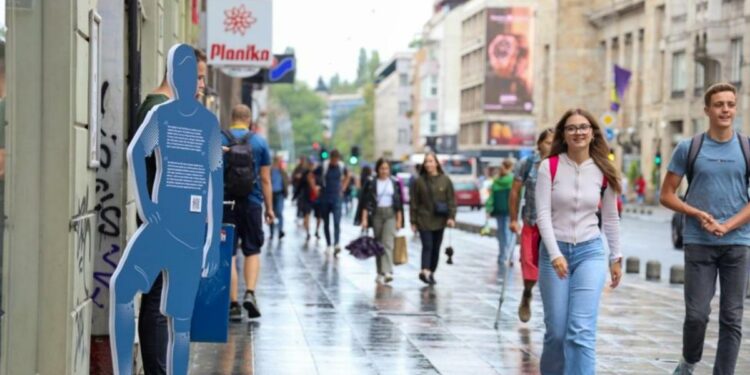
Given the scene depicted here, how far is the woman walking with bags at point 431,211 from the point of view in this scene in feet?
60.9

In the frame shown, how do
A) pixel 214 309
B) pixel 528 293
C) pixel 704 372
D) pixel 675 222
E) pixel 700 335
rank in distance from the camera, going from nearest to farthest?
pixel 700 335 → pixel 214 309 → pixel 704 372 → pixel 528 293 → pixel 675 222

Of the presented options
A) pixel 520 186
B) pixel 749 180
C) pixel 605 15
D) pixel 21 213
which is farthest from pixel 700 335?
pixel 605 15

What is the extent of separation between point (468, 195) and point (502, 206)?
46.9m

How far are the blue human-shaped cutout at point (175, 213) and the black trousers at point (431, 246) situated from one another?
10965mm

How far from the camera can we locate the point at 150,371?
26.4 feet

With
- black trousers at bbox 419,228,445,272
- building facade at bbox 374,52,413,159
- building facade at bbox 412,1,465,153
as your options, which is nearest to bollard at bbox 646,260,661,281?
black trousers at bbox 419,228,445,272

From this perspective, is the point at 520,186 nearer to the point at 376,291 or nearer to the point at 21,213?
the point at 376,291

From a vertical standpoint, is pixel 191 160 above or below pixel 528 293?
above

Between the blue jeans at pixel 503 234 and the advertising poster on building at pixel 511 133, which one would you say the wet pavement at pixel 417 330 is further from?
the advertising poster on building at pixel 511 133

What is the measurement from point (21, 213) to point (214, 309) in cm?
311

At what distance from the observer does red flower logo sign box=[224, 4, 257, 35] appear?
2069 cm

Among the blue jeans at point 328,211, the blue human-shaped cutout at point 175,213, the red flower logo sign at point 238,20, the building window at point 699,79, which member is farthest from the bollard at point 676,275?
the building window at point 699,79

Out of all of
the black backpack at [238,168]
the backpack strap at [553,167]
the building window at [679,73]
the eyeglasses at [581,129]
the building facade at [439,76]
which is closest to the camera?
the eyeglasses at [581,129]

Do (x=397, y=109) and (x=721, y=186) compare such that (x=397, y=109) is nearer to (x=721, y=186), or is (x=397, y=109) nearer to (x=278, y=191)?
(x=278, y=191)
